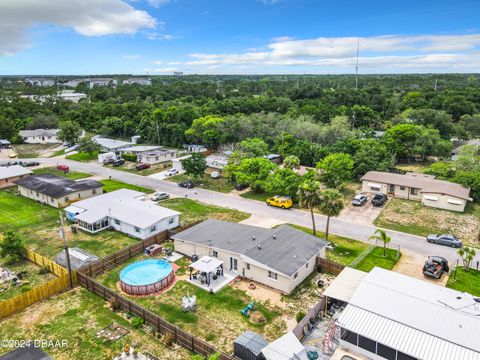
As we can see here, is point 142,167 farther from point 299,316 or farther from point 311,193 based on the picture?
point 299,316

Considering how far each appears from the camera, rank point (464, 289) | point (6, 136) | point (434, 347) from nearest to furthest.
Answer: point (434, 347), point (464, 289), point (6, 136)

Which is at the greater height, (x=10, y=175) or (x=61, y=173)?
(x=10, y=175)

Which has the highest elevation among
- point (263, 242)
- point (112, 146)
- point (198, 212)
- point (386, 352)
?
point (112, 146)

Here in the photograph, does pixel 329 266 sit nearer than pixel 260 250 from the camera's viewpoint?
No

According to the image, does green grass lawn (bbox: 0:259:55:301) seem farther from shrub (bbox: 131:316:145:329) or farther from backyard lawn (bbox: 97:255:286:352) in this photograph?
shrub (bbox: 131:316:145:329)

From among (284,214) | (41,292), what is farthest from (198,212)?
(41,292)

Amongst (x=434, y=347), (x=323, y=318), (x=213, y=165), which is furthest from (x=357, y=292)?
(x=213, y=165)

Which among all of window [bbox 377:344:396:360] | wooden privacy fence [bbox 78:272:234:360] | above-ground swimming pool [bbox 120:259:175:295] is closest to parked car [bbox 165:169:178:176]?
above-ground swimming pool [bbox 120:259:175:295]

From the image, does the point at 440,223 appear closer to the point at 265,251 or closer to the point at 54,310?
the point at 265,251
